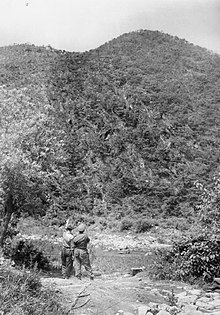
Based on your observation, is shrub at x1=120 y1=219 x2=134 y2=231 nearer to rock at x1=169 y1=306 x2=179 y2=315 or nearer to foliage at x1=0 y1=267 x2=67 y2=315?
rock at x1=169 y1=306 x2=179 y2=315

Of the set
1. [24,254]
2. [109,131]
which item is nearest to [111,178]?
[109,131]

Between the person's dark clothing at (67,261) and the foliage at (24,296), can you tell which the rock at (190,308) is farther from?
the person's dark clothing at (67,261)

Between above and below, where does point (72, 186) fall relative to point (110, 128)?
below

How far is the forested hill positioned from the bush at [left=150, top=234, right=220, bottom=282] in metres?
1.27

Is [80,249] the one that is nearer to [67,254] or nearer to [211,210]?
[67,254]

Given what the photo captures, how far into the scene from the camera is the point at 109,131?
6144 cm

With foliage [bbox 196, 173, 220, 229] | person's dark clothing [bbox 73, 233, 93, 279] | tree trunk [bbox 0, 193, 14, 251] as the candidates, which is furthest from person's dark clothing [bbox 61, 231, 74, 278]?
tree trunk [bbox 0, 193, 14, 251]

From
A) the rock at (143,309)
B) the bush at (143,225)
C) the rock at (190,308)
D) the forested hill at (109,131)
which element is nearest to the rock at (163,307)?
the rock at (143,309)

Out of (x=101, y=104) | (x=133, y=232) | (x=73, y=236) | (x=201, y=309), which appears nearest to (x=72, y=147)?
(x=101, y=104)

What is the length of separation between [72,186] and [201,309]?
132 feet

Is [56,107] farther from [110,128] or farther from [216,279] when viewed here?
[216,279]

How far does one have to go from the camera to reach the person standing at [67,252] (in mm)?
12023

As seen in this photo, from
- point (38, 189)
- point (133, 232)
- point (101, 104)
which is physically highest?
point (101, 104)

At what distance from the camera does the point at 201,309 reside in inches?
333
